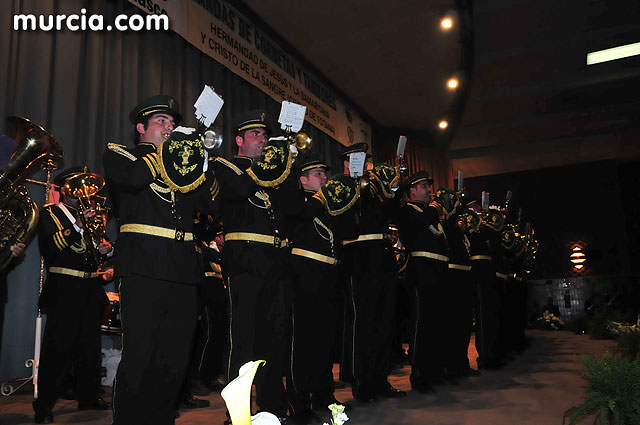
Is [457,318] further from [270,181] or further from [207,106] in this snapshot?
[207,106]

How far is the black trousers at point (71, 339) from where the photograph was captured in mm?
3785

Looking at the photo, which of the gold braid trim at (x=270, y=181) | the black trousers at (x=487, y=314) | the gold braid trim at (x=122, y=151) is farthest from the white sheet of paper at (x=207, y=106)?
the black trousers at (x=487, y=314)

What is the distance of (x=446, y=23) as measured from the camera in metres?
9.06

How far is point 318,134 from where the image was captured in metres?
10.2

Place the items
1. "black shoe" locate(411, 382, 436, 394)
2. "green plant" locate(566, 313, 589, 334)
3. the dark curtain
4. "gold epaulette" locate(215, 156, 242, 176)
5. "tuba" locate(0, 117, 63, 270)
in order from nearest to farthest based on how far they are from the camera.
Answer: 1. "gold epaulette" locate(215, 156, 242, 176)
2. "tuba" locate(0, 117, 63, 270)
3. "black shoe" locate(411, 382, 436, 394)
4. the dark curtain
5. "green plant" locate(566, 313, 589, 334)

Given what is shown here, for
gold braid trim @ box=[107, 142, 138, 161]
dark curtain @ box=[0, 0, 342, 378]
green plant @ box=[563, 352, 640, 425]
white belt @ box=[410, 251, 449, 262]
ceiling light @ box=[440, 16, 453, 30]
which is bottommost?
green plant @ box=[563, 352, 640, 425]

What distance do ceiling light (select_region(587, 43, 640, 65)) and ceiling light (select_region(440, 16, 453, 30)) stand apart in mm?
3907

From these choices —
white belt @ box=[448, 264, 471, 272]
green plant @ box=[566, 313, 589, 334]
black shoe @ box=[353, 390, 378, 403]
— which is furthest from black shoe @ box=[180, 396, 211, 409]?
green plant @ box=[566, 313, 589, 334]

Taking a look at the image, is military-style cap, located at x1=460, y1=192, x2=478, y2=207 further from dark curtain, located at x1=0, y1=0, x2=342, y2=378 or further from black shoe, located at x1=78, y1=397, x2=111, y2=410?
black shoe, located at x1=78, y1=397, x2=111, y2=410

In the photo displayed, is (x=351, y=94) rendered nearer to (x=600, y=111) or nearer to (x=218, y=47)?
(x=218, y=47)

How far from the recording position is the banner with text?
6.59 metres

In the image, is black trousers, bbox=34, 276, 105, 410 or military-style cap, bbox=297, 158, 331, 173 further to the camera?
military-style cap, bbox=297, 158, 331, 173

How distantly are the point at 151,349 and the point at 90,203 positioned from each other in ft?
7.12

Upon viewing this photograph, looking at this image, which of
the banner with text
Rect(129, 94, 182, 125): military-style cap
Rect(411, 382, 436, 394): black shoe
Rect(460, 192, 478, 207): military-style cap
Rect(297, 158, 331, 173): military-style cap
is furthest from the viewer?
the banner with text
